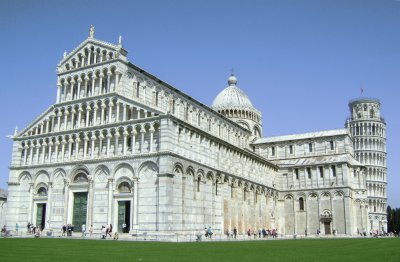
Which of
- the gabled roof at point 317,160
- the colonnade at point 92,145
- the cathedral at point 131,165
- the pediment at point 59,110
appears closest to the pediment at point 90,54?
the cathedral at point 131,165

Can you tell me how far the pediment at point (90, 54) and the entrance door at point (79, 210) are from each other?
1399cm

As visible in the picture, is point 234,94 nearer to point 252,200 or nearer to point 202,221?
point 252,200

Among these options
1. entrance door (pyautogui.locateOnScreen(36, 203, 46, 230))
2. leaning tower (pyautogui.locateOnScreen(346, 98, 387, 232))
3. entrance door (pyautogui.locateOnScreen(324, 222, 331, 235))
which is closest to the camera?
entrance door (pyautogui.locateOnScreen(36, 203, 46, 230))

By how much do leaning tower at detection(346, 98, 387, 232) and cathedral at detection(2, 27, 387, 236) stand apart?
38.8 meters

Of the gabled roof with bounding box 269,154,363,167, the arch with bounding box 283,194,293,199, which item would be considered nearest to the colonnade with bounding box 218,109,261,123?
the gabled roof with bounding box 269,154,363,167

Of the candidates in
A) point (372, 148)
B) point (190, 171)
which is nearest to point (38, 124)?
point (190, 171)

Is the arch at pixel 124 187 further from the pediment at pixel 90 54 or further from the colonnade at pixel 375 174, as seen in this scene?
the colonnade at pixel 375 174

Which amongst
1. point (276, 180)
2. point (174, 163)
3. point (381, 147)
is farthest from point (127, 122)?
point (381, 147)

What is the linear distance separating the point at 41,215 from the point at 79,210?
5.63 m

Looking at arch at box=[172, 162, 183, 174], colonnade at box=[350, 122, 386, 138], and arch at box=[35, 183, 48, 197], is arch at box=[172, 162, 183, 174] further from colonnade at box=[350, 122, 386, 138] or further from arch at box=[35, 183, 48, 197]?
colonnade at box=[350, 122, 386, 138]

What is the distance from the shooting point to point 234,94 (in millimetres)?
77312

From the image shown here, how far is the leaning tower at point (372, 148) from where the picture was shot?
97.4 metres

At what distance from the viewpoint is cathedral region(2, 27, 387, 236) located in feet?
127

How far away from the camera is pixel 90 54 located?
149 ft
